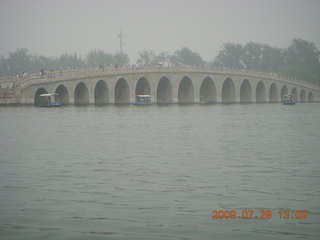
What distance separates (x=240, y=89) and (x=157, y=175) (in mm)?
66152

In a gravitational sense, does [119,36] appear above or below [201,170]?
above

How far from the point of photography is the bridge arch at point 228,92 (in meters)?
71.5

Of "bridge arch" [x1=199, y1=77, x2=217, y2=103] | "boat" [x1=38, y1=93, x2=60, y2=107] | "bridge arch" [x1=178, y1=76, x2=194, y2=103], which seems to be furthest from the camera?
"bridge arch" [x1=199, y1=77, x2=217, y2=103]

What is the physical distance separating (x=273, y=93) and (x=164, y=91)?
25.0 meters

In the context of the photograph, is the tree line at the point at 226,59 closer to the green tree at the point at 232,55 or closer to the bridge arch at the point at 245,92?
the green tree at the point at 232,55

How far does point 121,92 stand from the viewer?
195 feet

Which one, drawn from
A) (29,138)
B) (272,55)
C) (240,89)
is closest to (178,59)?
(272,55)

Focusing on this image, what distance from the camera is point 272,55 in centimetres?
12138

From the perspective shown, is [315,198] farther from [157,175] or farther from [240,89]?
[240,89]

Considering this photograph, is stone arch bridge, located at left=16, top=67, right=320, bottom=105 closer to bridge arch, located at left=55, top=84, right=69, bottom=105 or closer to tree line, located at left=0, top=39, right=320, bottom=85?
bridge arch, located at left=55, top=84, right=69, bottom=105

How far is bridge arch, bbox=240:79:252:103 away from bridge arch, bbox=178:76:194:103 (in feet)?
38.0

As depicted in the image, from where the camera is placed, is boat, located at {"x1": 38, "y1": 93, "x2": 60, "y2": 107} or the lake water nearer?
the lake water

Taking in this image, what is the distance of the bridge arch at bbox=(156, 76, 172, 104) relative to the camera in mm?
62594

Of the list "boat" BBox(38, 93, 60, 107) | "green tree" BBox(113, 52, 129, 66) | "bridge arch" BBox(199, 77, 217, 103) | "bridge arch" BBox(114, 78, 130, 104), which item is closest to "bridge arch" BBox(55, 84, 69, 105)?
"boat" BBox(38, 93, 60, 107)
